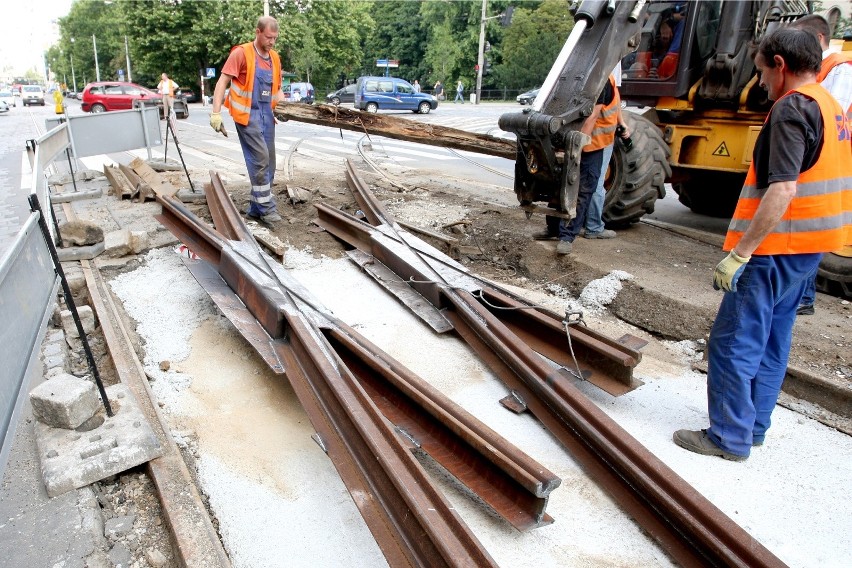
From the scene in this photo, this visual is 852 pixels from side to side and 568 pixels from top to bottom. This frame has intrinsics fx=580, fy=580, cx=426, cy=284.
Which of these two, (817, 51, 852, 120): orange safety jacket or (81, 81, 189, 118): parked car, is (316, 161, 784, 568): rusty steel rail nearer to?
(817, 51, 852, 120): orange safety jacket

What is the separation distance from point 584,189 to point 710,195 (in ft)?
10.0

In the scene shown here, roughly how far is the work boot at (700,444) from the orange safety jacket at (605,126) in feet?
10.8

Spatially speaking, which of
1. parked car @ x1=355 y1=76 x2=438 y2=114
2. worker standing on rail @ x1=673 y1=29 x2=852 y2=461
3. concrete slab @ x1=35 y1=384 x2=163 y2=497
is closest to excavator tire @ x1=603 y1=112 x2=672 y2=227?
worker standing on rail @ x1=673 y1=29 x2=852 y2=461

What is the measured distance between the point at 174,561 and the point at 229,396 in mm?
1284

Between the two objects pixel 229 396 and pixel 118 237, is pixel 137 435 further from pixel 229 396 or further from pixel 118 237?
pixel 118 237

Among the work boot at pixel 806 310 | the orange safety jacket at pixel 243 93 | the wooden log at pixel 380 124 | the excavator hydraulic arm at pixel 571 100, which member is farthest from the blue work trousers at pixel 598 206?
the orange safety jacket at pixel 243 93

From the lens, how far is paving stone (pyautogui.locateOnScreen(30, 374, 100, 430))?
284cm

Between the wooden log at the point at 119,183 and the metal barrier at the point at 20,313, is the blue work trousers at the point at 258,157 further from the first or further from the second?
the metal barrier at the point at 20,313

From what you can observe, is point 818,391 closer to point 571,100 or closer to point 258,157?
point 571,100

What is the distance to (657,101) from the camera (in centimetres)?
649

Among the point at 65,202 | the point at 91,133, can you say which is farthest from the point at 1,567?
the point at 91,133

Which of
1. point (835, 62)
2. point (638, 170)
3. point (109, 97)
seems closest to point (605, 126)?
point (638, 170)

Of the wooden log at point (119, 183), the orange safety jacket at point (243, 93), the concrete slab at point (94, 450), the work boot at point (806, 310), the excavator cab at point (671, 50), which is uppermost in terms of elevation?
the excavator cab at point (671, 50)

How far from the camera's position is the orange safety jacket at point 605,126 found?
566 centimetres
